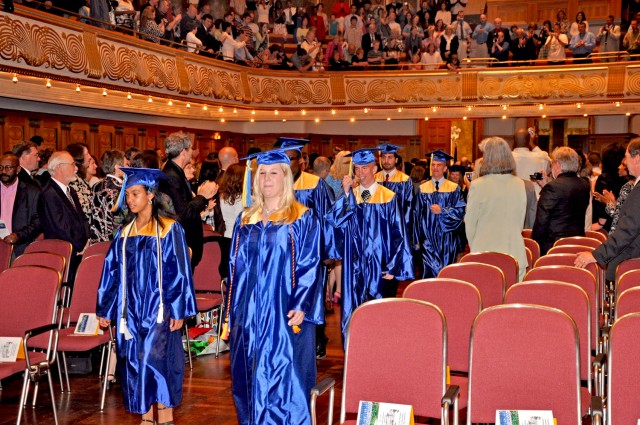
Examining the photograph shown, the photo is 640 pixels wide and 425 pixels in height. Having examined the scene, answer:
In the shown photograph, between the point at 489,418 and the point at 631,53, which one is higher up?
the point at 631,53

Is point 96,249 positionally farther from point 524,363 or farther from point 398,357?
point 524,363

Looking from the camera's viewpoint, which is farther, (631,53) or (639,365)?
(631,53)

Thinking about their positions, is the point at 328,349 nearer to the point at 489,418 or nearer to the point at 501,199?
the point at 501,199

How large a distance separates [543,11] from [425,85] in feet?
23.1

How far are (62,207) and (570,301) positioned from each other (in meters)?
4.62

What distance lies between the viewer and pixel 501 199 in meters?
6.13

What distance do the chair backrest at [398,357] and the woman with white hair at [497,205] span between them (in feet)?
8.30

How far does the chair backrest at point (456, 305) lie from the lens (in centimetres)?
459

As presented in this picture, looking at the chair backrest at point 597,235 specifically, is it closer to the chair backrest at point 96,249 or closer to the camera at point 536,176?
the camera at point 536,176

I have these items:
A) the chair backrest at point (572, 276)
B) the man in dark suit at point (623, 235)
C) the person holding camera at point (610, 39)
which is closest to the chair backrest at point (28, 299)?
the chair backrest at point (572, 276)

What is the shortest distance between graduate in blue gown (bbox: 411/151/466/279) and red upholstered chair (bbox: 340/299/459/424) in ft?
15.8

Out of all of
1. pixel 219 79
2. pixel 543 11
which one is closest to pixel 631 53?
pixel 543 11

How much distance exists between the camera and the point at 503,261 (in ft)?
19.3

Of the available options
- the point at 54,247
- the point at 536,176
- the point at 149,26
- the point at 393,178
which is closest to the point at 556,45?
the point at 149,26
